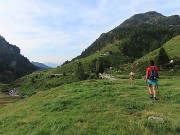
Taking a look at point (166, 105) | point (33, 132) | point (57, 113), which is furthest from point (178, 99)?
point (33, 132)

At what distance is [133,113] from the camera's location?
70.8 ft

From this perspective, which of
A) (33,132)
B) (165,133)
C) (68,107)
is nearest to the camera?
(165,133)

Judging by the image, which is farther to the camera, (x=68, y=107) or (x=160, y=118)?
(x=68, y=107)

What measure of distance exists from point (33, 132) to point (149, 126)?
7.58 metres

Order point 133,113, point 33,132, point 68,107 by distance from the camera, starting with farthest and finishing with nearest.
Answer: point 68,107
point 133,113
point 33,132

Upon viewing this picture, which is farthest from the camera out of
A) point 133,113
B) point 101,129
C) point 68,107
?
point 68,107

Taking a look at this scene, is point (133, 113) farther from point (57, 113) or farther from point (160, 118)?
point (57, 113)

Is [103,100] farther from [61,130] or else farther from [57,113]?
[61,130]

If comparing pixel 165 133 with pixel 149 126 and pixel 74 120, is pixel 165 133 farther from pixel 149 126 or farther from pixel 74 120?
pixel 74 120

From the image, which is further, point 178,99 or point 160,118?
point 178,99

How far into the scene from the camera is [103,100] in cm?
2716

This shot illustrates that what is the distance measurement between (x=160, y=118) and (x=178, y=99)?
7574 millimetres

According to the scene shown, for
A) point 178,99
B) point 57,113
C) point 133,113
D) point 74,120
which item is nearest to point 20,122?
point 57,113

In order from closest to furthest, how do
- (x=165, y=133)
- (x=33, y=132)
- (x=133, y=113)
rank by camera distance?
1. (x=165, y=133)
2. (x=33, y=132)
3. (x=133, y=113)
